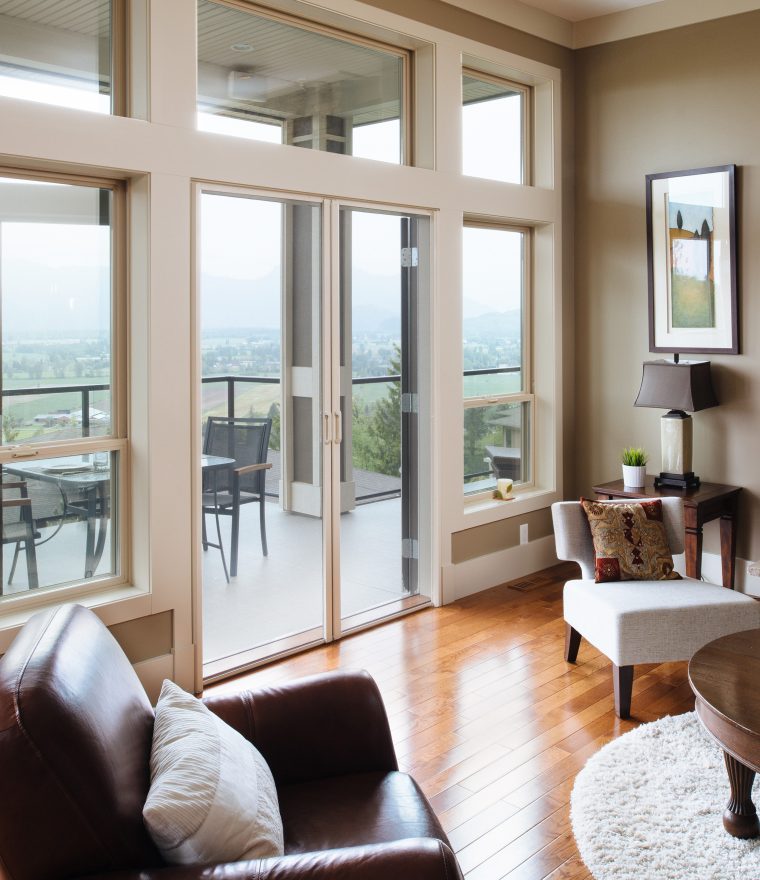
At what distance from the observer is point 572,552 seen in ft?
12.2

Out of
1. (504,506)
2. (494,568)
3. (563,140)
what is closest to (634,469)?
(504,506)

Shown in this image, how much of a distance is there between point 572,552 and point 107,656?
2.35 m

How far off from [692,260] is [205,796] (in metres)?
4.10

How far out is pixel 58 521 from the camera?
10.5ft

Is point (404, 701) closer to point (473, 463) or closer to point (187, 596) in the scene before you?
point (187, 596)

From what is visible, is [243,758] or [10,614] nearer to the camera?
[243,758]

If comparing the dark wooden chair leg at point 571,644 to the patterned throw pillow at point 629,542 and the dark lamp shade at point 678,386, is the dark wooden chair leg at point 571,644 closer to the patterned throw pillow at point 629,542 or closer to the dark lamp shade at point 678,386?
the patterned throw pillow at point 629,542

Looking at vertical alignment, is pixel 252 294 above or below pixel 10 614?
above

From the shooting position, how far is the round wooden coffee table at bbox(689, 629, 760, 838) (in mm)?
2201

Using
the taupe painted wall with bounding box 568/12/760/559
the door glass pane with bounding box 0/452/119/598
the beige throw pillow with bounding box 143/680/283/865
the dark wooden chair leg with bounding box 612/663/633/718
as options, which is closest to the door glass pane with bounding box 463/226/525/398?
the taupe painted wall with bounding box 568/12/760/559

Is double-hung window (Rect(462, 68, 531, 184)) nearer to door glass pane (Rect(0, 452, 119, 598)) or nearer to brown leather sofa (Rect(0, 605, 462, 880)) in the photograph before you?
door glass pane (Rect(0, 452, 119, 598))

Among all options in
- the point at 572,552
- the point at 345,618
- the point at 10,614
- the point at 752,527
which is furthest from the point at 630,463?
the point at 10,614

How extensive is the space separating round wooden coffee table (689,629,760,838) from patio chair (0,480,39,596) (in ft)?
7.39

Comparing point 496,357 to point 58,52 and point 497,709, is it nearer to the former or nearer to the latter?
point 497,709
